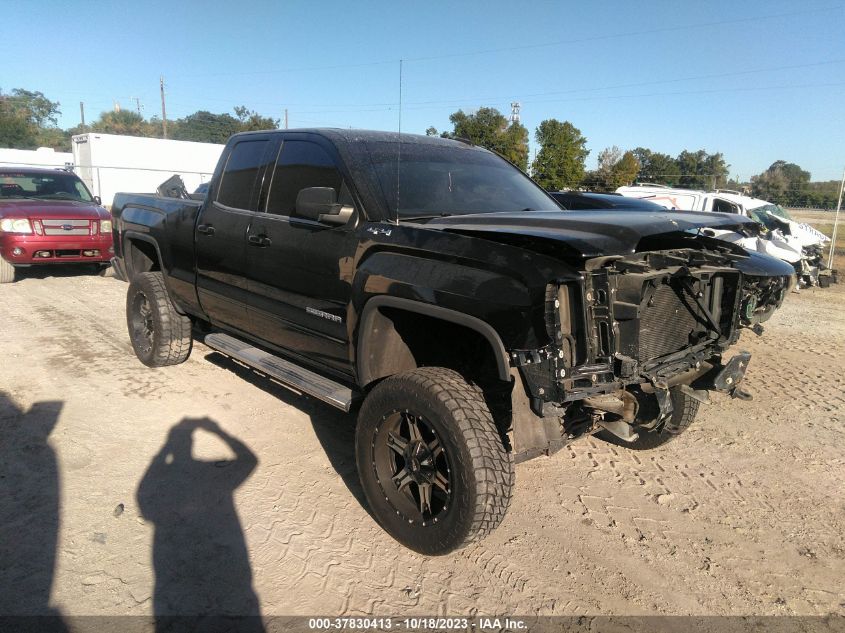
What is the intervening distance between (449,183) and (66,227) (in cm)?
A: 813

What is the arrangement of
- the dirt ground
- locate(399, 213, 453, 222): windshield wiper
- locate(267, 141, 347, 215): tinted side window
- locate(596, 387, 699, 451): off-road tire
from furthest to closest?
locate(267, 141, 347, 215): tinted side window < locate(399, 213, 453, 222): windshield wiper < locate(596, 387, 699, 451): off-road tire < the dirt ground

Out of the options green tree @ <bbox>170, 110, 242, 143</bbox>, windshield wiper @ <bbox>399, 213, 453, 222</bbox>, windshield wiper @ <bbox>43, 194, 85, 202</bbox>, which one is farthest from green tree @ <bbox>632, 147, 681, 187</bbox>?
green tree @ <bbox>170, 110, 242, 143</bbox>

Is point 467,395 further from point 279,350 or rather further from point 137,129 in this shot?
point 137,129

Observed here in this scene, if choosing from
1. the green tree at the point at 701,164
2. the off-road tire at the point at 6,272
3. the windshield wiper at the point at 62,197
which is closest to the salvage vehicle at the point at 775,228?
the windshield wiper at the point at 62,197

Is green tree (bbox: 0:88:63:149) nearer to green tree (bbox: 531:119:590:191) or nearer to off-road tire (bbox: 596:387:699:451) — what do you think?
green tree (bbox: 531:119:590:191)

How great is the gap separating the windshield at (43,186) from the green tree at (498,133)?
16.7 metres

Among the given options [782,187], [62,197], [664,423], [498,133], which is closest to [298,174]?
[664,423]

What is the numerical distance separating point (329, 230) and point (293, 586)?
1.87 metres

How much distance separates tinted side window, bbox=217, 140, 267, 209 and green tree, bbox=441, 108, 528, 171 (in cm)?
2059

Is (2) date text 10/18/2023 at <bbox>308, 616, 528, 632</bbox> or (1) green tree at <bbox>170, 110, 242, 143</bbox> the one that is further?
(1) green tree at <bbox>170, 110, 242, 143</bbox>

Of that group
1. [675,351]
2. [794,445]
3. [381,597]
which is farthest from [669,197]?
[381,597]

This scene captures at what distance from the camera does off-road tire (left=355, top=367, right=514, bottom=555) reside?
261 centimetres

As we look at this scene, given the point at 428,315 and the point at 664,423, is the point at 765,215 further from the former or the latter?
the point at 428,315

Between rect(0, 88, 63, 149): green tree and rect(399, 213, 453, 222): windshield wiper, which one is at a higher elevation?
rect(0, 88, 63, 149): green tree
